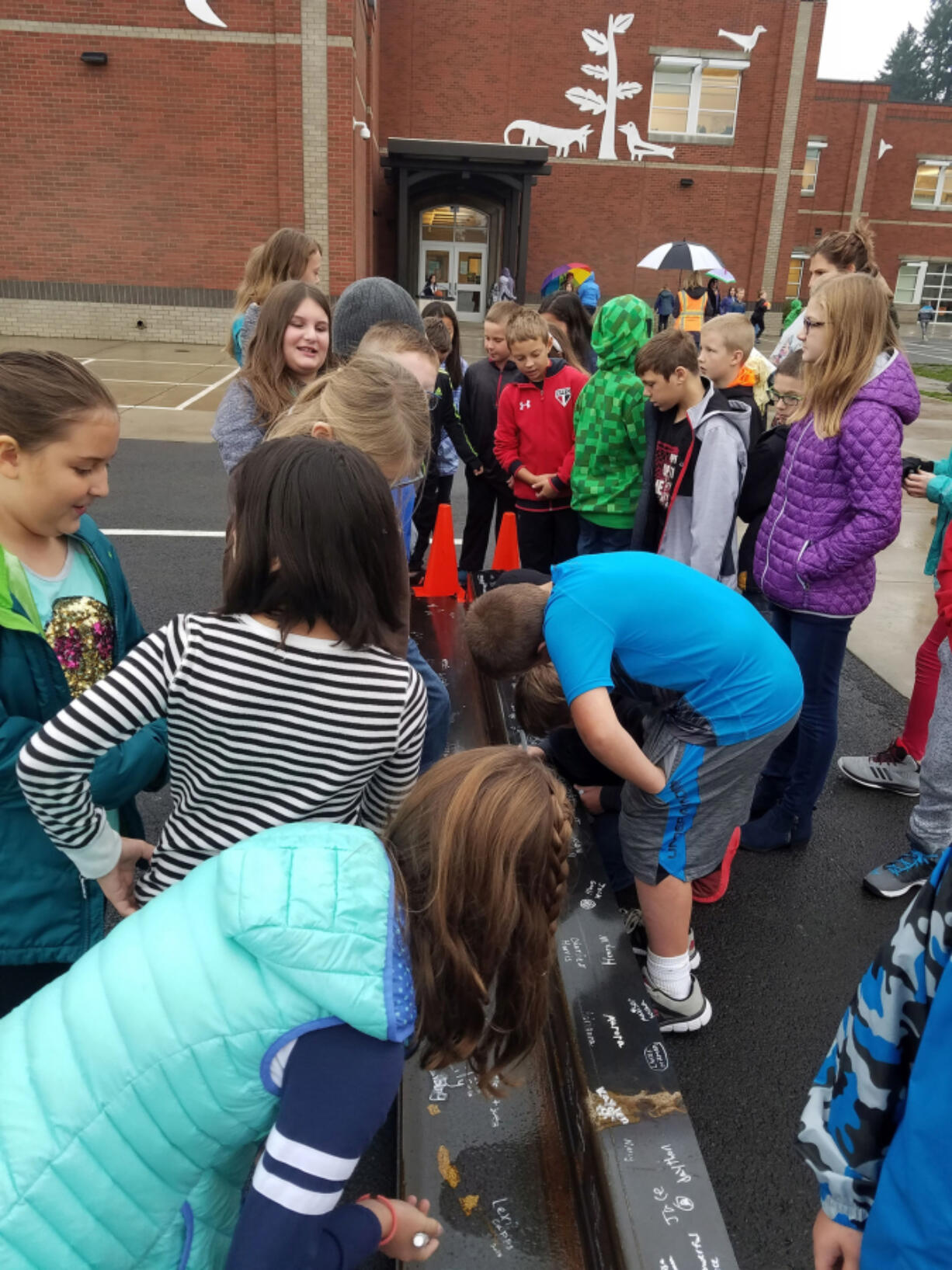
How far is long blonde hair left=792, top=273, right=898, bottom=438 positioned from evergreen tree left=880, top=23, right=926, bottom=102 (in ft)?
314

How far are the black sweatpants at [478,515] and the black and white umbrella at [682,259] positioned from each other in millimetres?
13145

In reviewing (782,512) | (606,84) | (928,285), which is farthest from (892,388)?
(928,285)

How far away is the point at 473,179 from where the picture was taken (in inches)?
1015

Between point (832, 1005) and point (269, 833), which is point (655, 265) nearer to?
point (832, 1005)

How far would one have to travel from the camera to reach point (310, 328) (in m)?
3.20

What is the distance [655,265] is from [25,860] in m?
18.4

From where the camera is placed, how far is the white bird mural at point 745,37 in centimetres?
2678

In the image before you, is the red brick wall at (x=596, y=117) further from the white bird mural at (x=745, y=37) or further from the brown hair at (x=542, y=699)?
the brown hair at (x=542, y=699)

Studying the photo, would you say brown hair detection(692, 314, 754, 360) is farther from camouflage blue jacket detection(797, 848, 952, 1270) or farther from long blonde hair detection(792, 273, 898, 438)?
camouflage blue jacket detection(797, 848, 952, 1270)

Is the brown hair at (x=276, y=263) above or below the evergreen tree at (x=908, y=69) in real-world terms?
below

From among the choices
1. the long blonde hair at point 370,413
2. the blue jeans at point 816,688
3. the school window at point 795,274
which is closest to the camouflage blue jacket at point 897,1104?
the long blonde hair at point 370,413

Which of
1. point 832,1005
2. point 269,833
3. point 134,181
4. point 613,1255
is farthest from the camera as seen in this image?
point 134,181

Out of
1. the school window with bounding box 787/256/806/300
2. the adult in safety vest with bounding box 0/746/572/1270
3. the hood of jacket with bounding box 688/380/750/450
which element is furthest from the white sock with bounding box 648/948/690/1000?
the school window with bounding box 787/256/806/300

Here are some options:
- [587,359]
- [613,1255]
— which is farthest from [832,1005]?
[587,359]
